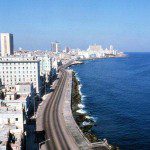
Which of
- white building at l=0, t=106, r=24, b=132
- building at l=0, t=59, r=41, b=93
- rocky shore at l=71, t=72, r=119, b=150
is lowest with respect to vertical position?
rocky shore at l=71, t=72, r=119, b=150

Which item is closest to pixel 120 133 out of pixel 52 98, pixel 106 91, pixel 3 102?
pixel 3 102

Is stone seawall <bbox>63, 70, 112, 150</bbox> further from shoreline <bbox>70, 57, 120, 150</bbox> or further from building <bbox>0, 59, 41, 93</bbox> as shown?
building <bbox>0, 59, 41, 93</bbox>

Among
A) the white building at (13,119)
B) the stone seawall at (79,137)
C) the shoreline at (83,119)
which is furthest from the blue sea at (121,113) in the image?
the white building at (13,119)

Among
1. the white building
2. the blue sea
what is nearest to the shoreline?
the blue sea

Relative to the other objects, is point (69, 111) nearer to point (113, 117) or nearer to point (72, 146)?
point (113, 117)

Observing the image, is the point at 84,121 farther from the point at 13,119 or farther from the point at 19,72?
the point at 19,72

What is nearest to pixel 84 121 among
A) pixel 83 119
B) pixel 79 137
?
pixel 83 119

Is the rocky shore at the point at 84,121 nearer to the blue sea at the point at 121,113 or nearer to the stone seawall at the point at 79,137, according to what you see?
the blue sea at the point at 121,113

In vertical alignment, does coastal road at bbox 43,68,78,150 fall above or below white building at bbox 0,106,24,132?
below
